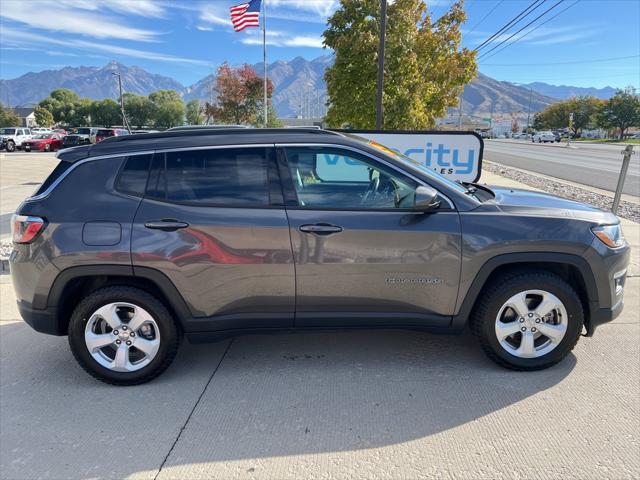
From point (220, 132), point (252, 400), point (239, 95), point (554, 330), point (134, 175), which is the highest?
point (239, 95)

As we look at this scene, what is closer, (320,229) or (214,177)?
(320,229)

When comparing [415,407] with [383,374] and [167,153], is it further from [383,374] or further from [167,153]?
[167,153]

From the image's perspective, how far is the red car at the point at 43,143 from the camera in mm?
33500

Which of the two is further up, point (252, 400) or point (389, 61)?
point (389, 61)

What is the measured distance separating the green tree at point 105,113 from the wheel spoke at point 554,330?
282 feet

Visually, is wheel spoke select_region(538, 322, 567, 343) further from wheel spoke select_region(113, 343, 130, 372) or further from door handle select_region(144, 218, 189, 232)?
wheel spoke select_region(113, 343, 130, 372)

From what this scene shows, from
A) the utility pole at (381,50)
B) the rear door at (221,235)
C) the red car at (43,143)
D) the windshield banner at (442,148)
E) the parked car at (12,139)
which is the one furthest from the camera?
the red car at (43,143)

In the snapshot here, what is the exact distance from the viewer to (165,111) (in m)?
80.2

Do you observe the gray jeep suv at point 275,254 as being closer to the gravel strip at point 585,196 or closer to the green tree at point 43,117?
the gravel strip at point 585,196

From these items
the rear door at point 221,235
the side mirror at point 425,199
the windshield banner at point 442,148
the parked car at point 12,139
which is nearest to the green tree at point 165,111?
the parked car at point 12,139

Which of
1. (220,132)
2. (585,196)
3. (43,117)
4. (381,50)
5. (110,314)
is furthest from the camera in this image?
(43,117)

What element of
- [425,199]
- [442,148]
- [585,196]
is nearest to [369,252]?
→ [425,199]

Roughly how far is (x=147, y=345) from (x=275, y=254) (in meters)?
1.13

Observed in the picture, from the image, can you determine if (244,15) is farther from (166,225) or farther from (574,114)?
(574,114)
